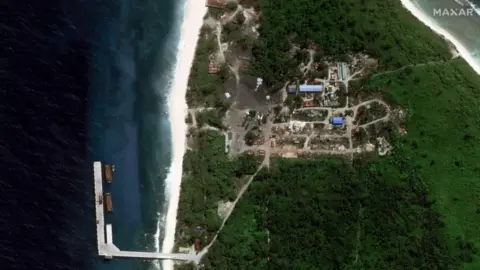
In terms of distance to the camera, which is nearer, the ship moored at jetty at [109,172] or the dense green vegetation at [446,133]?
the dense green vegetation at [446,133]

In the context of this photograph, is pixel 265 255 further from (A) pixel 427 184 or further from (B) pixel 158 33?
(B) pixel 158 33

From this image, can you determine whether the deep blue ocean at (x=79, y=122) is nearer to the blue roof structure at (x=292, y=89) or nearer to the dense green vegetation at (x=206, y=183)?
the dense green vegetation at (x=206, y=183)

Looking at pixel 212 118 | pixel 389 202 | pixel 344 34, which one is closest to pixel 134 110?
pixel 212 118

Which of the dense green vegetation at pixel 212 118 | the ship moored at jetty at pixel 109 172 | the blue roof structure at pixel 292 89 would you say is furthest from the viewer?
the ship moored at jetty at pixel 109 172

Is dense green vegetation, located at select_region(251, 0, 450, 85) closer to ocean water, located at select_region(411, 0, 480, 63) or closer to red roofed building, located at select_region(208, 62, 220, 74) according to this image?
ocean water, located at select_region(411, 0, 480, 63)

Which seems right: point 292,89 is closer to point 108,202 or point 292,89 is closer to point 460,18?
point 460,18

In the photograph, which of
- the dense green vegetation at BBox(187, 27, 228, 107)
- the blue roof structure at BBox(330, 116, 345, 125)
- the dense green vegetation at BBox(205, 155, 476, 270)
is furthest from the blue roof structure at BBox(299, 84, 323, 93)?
the dense green vegetation at BBox(187, 27, 228, 107)

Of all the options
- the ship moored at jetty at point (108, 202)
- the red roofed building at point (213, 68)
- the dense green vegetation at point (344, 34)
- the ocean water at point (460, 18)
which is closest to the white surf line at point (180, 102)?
the red roofed building at point (213, 68)
